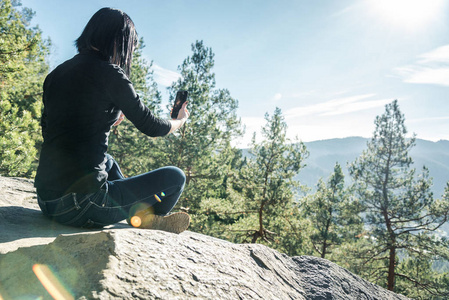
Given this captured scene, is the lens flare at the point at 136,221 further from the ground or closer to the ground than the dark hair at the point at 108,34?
closer to the ground

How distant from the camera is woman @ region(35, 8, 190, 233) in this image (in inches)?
69.5

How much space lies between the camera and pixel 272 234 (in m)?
13.7

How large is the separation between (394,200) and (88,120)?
1544cm

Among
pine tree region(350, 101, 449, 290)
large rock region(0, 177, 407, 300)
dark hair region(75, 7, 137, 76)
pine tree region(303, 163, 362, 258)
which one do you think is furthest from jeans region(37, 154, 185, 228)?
pine tree region(303, 163, 362, 258)

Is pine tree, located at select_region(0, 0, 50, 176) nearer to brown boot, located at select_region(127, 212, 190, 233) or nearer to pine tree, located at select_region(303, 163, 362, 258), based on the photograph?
brown boot, located at select_region(127, 212, 190, 233)

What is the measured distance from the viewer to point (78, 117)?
176 centimetres

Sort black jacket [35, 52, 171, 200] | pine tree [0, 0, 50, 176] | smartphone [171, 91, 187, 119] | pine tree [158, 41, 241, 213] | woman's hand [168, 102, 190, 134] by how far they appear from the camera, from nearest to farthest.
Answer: black jacket [35, 52, 171, 200], woman's hand [168, 102, 190, 134], smartphone [171, 91, 187, 119], pine tree [0, 0, 50, 176], pine tree [158, 41, 241, 213]

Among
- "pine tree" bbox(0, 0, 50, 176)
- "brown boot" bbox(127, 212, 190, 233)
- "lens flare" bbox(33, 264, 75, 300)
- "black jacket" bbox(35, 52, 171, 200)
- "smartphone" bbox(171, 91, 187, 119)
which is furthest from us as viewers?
"pine tree" bbox(0, 0, 50, 176)

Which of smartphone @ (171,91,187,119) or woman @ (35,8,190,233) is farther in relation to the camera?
smartphone @ (171,91,187,119)

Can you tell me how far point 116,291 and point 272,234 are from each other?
1331 cm

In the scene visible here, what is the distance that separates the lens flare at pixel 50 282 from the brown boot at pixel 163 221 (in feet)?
3.01

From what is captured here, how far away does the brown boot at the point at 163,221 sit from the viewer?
7.31 ft

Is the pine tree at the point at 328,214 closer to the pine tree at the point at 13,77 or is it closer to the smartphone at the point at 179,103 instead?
the pine tree at the point at 13,77

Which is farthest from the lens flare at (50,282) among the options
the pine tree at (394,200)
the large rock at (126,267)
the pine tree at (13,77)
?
the pine tree at (394,200)
